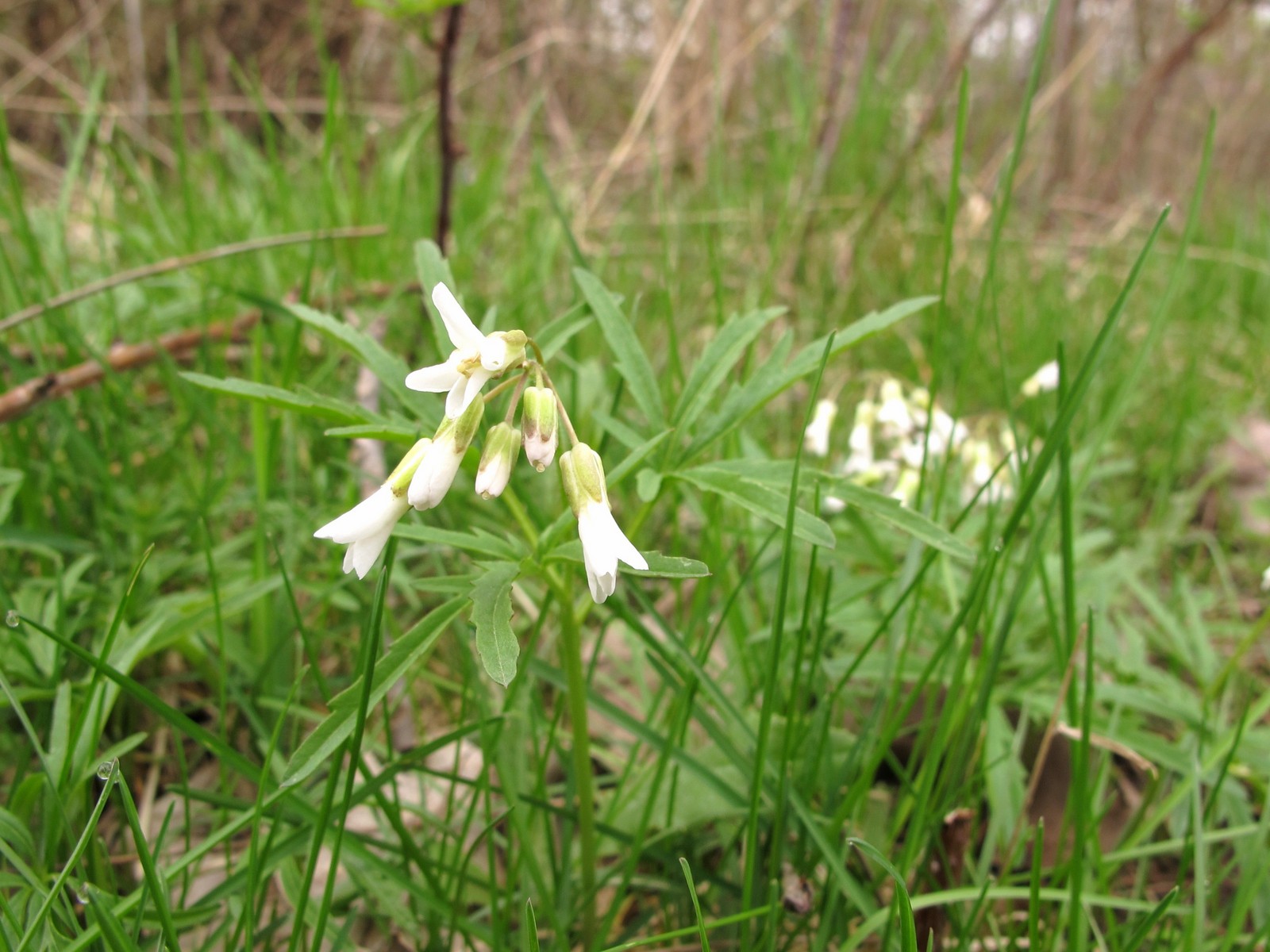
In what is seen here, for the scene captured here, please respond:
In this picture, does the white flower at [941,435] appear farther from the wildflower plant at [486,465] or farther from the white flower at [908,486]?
the wildflower plant at [486,465]

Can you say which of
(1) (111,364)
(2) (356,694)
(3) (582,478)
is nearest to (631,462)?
(3) (582,478)

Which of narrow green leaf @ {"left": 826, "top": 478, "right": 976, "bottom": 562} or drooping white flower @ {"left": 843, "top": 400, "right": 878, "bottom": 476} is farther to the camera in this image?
drooping white flower @ {"left": 843, "top": 400, "right": 878, "bottom": 476}

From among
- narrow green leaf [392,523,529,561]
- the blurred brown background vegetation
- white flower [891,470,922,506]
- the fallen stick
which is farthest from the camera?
the blurred brown background vegetation

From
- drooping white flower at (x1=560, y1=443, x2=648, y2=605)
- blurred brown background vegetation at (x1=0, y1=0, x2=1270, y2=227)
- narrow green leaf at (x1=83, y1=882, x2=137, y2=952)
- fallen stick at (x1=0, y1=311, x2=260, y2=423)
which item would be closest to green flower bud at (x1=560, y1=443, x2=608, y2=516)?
drooping white flower at (x1=560, y1=443, x2=648, y2=605)

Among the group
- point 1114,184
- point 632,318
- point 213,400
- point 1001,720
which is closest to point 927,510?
point 1001,720

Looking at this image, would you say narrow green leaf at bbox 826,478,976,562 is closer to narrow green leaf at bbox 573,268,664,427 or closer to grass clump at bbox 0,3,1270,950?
grass clump at bbox 0,3,1270,950

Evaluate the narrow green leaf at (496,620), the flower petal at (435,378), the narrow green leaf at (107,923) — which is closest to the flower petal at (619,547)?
the narrow green leaf at (496,620)

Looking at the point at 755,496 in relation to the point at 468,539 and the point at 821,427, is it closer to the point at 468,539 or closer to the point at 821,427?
the point at 468,539

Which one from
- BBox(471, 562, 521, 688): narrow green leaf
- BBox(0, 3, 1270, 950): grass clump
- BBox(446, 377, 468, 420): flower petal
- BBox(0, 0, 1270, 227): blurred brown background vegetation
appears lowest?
BBox(0, 3, 1270, 950): grass clump
